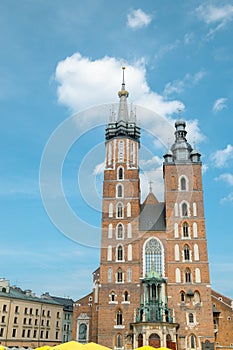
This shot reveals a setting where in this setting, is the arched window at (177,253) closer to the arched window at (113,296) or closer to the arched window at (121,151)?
the arched window at (113,296)

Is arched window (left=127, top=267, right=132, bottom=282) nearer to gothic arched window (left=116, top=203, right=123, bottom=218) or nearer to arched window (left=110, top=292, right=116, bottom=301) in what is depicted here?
arched window (left=110, top=292, right=116, bottom=301)

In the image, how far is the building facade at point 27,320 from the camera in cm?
5750

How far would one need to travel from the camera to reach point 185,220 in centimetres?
5203

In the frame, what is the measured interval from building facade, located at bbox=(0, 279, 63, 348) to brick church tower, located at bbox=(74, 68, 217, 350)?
12.8m

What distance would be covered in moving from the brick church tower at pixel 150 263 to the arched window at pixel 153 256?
14cm

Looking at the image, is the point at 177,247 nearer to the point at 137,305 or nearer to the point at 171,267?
the point at 171,267

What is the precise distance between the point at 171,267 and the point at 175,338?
882 cm

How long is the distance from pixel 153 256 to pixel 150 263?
3.43 ft

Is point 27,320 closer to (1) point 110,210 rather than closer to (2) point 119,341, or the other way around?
(2) point 119,341

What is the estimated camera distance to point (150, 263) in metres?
50.3

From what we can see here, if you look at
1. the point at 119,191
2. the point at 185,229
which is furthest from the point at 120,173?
the point at 185,229

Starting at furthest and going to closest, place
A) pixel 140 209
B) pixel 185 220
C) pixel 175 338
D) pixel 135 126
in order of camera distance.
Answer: pixel 135 126, pixel 140 209, pixel 185 220, pixel 175 338

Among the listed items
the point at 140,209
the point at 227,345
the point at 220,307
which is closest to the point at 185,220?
the point at 140,209

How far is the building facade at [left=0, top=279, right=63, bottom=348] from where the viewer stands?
5750 centimetres
